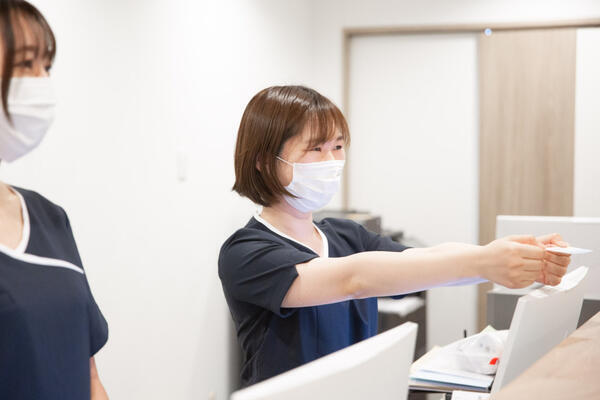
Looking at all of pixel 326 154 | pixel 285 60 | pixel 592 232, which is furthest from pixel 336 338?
pixel 285 60

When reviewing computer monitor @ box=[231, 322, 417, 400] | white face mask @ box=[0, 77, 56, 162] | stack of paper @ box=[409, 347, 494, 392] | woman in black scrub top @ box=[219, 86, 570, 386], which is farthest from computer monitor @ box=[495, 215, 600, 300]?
white face mask @ box=[0, 77, 56, 162]

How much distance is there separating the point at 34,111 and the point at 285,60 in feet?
9.60

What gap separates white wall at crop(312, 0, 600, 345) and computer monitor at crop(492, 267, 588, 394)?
2.99 metres

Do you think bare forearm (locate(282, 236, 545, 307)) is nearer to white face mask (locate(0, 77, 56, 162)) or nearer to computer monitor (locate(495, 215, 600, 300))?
white face mask (locate(0, 77, 56, 162))

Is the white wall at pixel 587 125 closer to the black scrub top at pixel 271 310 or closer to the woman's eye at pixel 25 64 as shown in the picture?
the black scrub top at pixel 271 310

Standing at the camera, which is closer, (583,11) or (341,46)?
(583,11)

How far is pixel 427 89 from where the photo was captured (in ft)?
14.1

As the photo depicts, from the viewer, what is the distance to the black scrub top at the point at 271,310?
1.27 m

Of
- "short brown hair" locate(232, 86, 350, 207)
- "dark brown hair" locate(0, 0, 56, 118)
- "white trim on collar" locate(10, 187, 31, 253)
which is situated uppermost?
"dark brown hair" locate(0, 0, 56, 118)

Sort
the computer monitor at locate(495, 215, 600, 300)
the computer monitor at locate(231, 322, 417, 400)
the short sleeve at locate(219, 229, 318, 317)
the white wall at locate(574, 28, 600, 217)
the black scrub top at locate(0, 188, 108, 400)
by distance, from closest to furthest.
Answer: the computer monitor at locate(231, 322, 417, 400), the black scrub top at locate(0, 188, 108, 400), the short sleeve at locate(219, 229, 318, 317), the computer monitor at locate(495, 215, 600, 300), the white wall at locate(574, 28, 600, 217)

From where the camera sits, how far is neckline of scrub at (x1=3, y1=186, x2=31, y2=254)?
1076 millimetres

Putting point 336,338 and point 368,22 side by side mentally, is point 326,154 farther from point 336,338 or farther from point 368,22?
point 368,22

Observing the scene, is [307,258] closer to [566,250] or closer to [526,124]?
[566,250]

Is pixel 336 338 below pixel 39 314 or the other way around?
below
